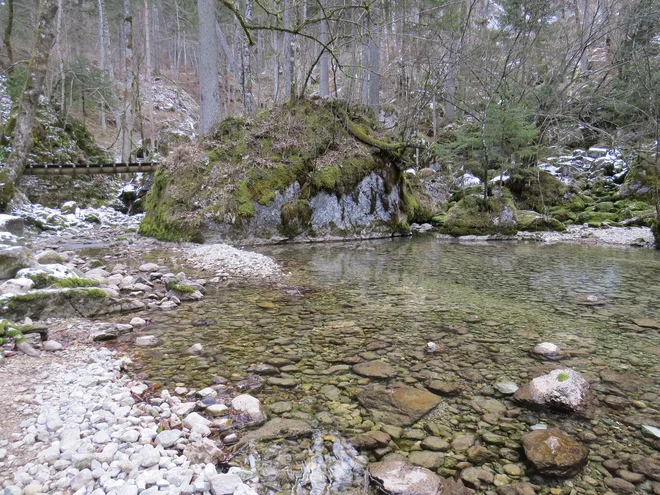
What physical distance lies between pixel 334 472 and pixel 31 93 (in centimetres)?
1254

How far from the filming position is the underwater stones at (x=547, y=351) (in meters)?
3.41

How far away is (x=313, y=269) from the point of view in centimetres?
739

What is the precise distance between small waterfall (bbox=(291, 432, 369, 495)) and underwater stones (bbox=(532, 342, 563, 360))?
220cm

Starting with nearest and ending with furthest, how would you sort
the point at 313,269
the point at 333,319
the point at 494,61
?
the point at 333,319, the point at 313,269, the point at 494,61

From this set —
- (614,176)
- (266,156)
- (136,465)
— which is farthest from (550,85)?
(136,465)

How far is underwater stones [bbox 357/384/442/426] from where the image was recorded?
8.33 feet

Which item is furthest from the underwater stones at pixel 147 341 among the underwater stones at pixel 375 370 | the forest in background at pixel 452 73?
the forest in background at pixel 452 73

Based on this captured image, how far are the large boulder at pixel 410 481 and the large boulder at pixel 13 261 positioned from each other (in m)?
4.89

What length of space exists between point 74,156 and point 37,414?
57.2 feet

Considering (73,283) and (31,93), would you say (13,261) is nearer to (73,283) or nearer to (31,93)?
(73,283)

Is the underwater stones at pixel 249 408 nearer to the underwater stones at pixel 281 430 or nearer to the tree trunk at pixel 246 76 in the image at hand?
the underwater stones at pixel 281 430

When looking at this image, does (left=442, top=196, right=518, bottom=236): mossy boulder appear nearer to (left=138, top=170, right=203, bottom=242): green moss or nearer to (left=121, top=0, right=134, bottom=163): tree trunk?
(left=138, top=170, right=203, bottom=242): green moss

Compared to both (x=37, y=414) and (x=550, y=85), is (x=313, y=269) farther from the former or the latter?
(x=550, y=85)

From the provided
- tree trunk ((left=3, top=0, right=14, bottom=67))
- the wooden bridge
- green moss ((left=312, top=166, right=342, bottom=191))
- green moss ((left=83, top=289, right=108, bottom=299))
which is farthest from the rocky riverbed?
tree trunk ((left=3, top=0, right=14, bottom=67))
